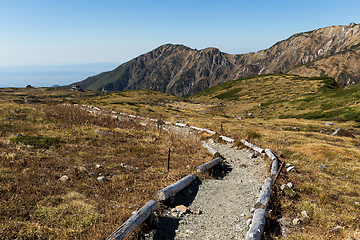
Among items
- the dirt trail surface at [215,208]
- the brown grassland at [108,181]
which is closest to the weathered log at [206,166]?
the dirt trail surface at [215,208]

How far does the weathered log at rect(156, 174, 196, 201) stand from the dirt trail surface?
42 centimetres

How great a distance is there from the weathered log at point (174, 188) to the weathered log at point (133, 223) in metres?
0.93

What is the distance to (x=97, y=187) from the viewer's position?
938 centimetres

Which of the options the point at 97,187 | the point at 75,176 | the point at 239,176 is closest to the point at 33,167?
the point at 75,176

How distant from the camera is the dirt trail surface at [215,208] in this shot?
7453 millimetres

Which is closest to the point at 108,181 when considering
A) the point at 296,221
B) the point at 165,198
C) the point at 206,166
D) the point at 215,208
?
the point at 165,198

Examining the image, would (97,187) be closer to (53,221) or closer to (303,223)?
(53,221)

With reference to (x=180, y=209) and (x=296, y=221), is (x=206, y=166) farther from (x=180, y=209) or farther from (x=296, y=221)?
(x=296, y=221)

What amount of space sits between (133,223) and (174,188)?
325 centimetres

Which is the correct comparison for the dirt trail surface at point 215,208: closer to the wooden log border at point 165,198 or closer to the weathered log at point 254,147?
the wooden log border at point 165,198

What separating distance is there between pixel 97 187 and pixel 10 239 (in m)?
3.87

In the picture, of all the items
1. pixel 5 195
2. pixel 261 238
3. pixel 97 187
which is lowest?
pixel 261 238

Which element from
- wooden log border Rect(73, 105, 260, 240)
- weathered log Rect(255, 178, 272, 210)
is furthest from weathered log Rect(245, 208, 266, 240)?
weathered log Rect(255, 178, 272, 210)

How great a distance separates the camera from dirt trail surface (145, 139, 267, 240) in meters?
7.45
